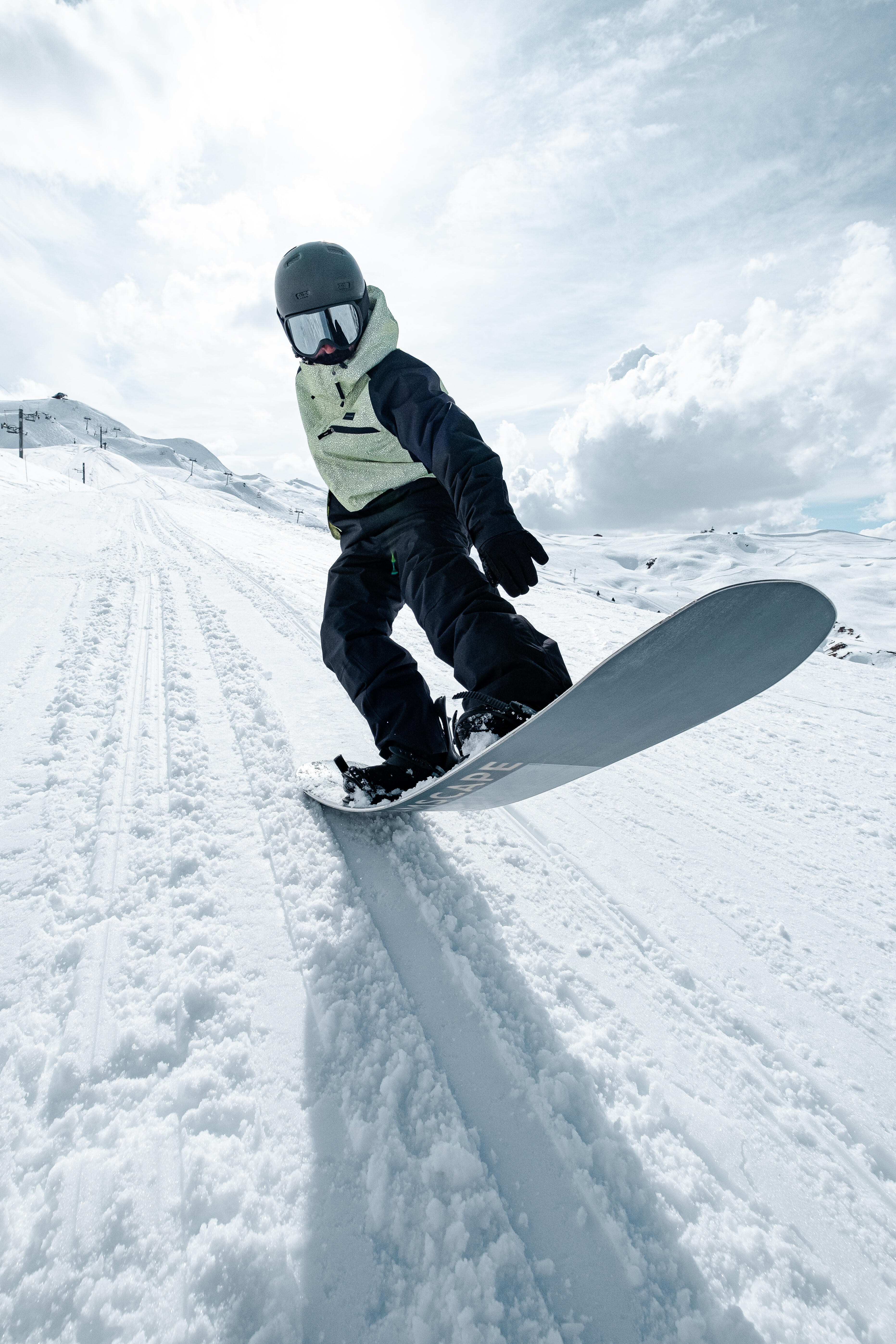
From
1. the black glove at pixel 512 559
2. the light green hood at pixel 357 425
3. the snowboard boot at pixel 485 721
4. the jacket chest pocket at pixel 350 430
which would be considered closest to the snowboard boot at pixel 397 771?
the snowboard boot at pixel 485 721

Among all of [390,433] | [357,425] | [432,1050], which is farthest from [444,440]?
[432,1050]

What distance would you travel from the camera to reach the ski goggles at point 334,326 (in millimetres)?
2029

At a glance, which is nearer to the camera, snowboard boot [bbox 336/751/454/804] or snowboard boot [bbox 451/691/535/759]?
snowboard boot [bbox 451/691/535/759]

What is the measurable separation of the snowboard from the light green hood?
1.12 m

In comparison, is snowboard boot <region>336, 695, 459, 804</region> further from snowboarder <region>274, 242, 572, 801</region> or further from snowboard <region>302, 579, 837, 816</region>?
snowboard <region>302, 579, 837, 816</region>

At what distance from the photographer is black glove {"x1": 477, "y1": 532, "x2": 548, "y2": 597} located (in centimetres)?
155

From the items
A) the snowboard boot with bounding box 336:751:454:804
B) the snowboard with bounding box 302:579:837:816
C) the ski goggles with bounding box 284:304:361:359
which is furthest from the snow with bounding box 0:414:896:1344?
the ski goggles with bounding box 284:304:361:359

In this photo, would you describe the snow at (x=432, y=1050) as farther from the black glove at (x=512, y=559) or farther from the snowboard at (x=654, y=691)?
the black glove at (x=512, y=559)

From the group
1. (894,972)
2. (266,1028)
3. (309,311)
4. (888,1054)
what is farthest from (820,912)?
(309,311)

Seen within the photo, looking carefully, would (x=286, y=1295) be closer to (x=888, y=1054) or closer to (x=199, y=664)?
(x=888, y=1054)

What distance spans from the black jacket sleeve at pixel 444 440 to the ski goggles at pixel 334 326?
18 cm

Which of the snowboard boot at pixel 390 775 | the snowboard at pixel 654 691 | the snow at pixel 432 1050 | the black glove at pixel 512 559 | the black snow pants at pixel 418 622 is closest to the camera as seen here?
the snow at pixel 432 1050

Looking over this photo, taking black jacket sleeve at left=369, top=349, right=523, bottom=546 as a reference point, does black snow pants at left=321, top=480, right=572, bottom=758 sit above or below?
below

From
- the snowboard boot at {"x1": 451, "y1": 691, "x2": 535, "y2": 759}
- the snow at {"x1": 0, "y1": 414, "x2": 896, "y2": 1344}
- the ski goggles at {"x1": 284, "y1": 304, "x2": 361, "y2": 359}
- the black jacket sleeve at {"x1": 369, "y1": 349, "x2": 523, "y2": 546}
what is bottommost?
the snow at {"x1": 0, "y1": 414, "x2": 896, "y2": 1344}
